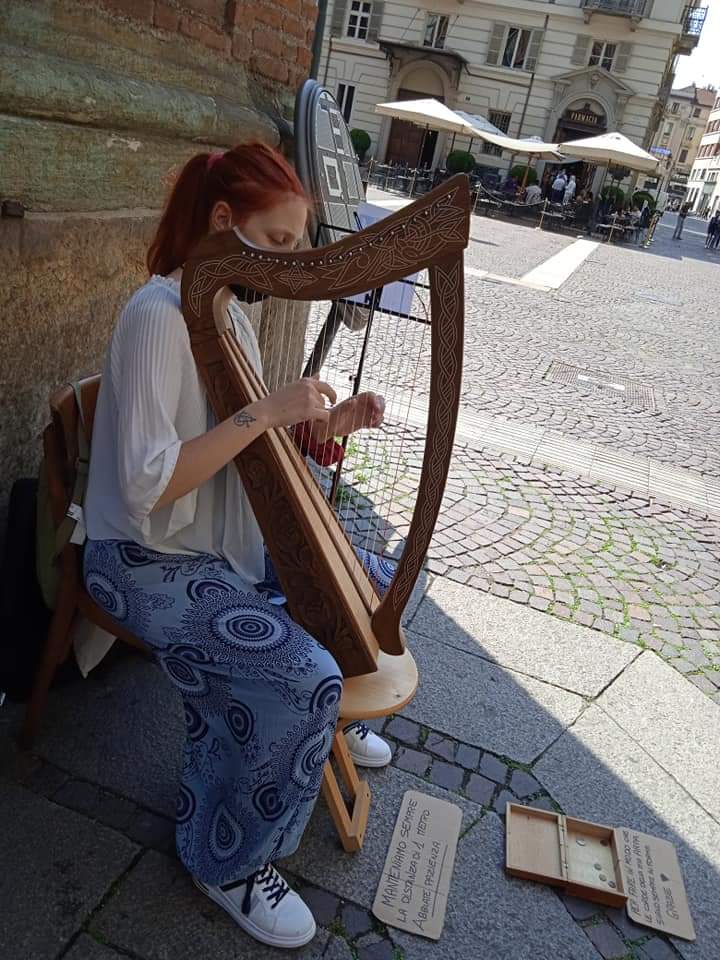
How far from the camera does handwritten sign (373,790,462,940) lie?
6.00 ft

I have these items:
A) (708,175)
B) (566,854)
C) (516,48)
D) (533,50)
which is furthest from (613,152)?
(708,175)

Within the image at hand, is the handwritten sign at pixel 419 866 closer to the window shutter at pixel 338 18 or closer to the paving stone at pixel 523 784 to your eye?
the paving stone at pixel 523 784

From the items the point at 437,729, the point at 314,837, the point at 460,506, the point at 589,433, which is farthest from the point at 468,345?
the point at 314,837

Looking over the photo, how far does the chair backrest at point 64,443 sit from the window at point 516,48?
31.4 metres

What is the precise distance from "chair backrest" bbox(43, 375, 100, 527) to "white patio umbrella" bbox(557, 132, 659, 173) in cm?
1939

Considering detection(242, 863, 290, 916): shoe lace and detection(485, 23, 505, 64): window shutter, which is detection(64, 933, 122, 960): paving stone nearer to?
detection(242, 863, 290, 916): shoe lace

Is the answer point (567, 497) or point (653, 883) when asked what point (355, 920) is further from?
point (567, 497)

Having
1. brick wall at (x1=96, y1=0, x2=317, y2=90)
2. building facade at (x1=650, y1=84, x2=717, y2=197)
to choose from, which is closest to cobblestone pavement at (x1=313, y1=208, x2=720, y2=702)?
brick wall at (x1=96, y1=0, x2=317, y2=90)

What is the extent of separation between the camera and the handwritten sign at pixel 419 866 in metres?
1.83

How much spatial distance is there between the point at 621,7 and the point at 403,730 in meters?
31.6

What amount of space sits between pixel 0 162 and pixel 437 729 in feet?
6.53

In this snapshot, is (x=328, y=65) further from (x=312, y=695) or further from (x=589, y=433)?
(x=312, y=695)

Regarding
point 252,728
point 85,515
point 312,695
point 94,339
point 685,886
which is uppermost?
point 94,339

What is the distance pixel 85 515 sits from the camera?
69.2 inches
